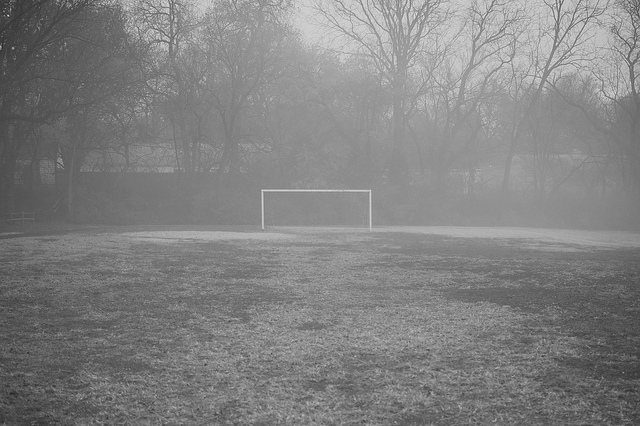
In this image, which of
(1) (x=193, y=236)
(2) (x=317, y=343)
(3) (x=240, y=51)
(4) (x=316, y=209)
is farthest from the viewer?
(3) (x=240, y=51)

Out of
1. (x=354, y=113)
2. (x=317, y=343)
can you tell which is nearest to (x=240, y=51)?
(x=354, y=113)

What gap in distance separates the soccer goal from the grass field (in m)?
17.8

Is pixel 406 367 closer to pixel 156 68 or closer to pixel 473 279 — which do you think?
pixel 473 279

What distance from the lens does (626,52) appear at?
1344 inches

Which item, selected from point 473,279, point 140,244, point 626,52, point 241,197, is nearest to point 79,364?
point 473,279

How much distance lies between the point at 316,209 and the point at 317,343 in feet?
84.1

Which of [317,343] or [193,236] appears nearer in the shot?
[317,343]

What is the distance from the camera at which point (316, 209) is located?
31906 mm

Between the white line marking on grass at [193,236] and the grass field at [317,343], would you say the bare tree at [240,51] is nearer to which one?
the white line marking on grass at [193,236]

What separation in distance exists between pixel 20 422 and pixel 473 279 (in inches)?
322

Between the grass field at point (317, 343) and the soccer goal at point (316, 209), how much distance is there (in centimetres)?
1783

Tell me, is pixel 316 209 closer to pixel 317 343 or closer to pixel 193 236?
pixel 193 236

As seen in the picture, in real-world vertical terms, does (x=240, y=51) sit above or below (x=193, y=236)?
above

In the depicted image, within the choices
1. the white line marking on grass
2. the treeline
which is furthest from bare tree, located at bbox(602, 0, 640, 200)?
the white line marking on grass
